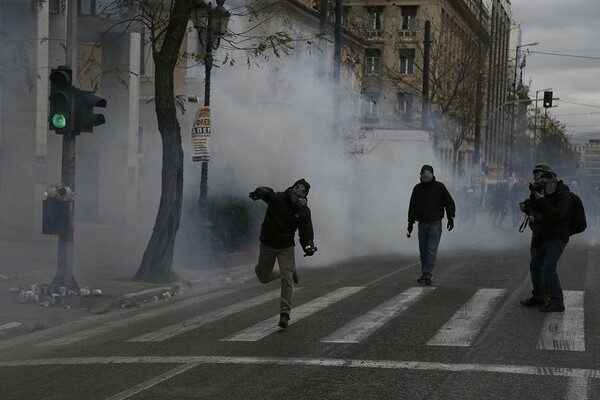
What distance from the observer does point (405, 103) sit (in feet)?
164

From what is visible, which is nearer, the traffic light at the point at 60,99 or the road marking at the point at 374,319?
the road marking at the point at 374,319

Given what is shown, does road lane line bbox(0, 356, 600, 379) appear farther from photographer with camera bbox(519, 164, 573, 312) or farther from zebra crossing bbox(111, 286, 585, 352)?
photographer with camera bbox(519, 164, 573, 312)

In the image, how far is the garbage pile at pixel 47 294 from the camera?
12.6 m

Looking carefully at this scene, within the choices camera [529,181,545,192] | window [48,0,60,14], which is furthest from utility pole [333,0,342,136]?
camera [529,181,545,192]

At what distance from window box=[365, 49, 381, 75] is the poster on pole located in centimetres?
2752

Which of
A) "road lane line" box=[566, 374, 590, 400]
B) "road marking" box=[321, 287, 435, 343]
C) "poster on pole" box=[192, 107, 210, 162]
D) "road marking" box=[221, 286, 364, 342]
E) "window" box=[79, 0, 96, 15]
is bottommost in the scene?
"road marking" box=[221, 286, 364, 342]

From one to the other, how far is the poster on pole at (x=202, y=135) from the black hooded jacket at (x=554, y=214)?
6718 mm

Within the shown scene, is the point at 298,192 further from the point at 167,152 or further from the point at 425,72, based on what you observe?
the point at 425,72

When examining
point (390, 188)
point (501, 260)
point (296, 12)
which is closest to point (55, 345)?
point (501, 260)

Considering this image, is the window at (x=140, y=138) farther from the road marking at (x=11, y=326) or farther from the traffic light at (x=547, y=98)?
the traffic light at (x=547, y=98)

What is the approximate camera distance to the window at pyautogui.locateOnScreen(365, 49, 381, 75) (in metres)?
45.0

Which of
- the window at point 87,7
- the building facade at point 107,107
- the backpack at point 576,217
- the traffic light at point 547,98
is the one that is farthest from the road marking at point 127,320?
the traffic light at point 547,98

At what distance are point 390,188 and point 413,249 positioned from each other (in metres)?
5.39

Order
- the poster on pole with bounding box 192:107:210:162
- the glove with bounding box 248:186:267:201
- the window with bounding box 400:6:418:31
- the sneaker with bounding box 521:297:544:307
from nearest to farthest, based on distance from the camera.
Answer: the glove with bounding box 248:186:267:201 < the sneaker with bounding box 521:297:544:307 < the poster on pole with bounding box 192:107:210:162 < the window with bounding box 400:6:418:31
